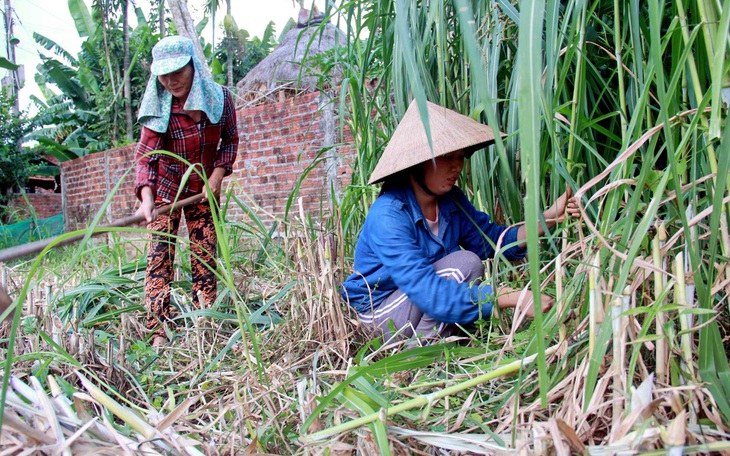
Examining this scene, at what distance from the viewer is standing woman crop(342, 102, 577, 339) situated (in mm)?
1518

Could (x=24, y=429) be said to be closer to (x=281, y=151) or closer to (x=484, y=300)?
(x=484, y=300)

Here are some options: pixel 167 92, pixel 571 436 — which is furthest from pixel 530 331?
pixel 167 92

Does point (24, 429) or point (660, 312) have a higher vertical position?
point (660, 312)

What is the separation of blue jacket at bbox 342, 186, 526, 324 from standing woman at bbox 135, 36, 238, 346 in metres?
0.69

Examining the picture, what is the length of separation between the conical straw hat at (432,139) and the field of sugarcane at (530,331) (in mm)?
83

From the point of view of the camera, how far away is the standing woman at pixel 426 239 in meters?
1.52

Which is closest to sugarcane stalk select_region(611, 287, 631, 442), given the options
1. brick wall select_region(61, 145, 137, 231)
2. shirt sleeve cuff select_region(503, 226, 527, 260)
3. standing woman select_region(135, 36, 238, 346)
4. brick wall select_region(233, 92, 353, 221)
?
shirt sleeve cuff select_region(503, 226, 527, 260)

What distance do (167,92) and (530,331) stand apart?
66.3 inches

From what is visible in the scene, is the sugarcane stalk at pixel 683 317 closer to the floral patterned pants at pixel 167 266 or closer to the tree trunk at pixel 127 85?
the floral patterned pants at pixel 167 266

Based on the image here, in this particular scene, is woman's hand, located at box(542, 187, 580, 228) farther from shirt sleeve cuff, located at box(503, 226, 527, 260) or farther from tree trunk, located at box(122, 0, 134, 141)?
tree trunk, located at box(122, 0, 134, 141)

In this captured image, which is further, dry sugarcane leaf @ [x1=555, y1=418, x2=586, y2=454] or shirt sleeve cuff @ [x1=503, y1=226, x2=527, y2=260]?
shirt sleeve cuff @ [x1=503, y1=226, x2=527, y2=260]

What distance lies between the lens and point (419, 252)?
1.60 m

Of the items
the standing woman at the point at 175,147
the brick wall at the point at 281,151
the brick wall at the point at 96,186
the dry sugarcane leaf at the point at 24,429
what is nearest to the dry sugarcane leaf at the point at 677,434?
the dry sugarcane leaf at the point at 24,429

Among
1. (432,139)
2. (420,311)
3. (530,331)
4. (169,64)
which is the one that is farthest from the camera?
(169,64)
